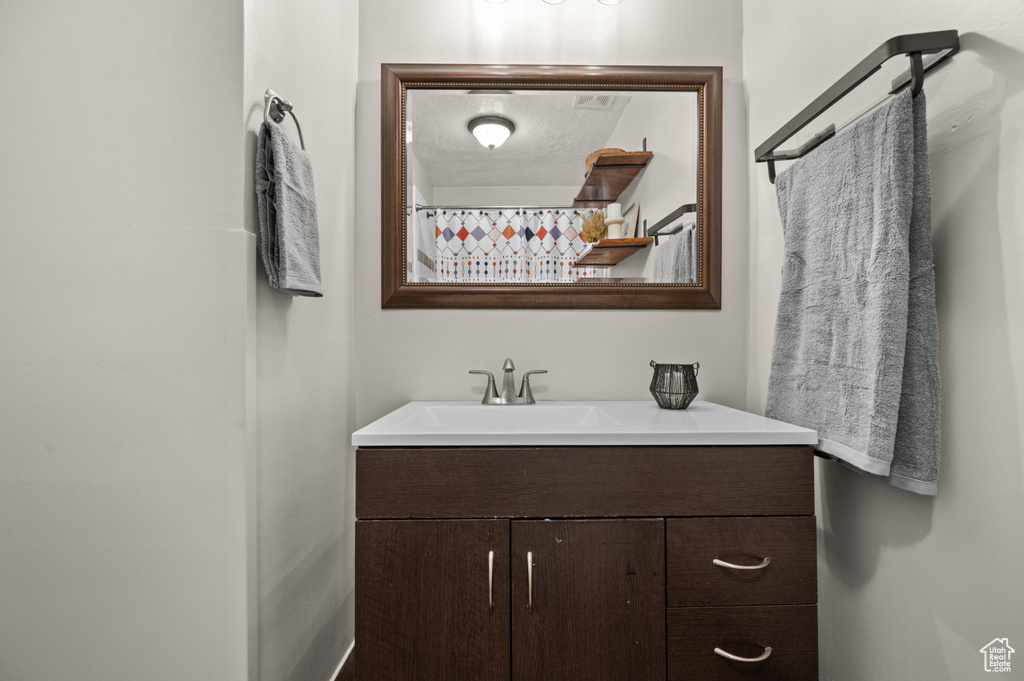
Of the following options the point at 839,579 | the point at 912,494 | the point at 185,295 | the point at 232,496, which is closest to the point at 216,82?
the point at 185,295

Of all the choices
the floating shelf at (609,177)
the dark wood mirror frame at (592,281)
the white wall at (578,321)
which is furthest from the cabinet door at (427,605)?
the floating shelf at (609,177)

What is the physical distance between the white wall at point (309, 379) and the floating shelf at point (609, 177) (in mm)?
763

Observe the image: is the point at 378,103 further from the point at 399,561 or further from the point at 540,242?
the point at 399,561

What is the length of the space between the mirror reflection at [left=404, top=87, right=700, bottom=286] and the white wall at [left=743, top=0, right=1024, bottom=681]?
1.76 ft

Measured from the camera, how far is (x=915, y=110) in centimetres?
80

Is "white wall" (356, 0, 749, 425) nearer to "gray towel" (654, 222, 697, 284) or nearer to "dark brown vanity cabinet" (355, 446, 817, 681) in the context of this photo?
"gray towel" (654, 222, 697, 284)

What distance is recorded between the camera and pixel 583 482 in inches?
36.1

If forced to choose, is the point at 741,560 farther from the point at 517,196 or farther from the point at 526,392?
the point at 517,196

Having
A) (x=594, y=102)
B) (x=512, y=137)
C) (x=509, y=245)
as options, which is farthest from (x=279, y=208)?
(x=594, y=102)

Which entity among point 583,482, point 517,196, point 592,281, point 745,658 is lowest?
point 745,658

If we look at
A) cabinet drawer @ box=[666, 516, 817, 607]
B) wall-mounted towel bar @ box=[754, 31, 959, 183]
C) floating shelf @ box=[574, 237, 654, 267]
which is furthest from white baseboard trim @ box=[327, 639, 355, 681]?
wall-mounted towel bar @ box=[754, 31, 959, 183]

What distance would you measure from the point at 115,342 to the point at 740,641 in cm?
138

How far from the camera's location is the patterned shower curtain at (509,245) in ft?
4.84

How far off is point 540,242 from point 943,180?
0.95 meters
